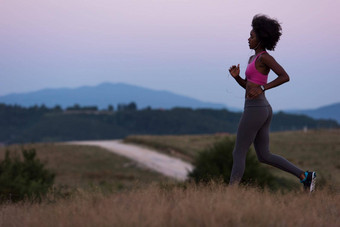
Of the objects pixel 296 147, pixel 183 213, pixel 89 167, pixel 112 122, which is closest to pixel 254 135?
pixel 183 213

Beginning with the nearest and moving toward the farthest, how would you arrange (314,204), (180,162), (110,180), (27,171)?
(314,204) < (27,171) < (110,180) < (180,162)

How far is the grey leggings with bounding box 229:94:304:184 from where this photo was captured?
6.54 metres

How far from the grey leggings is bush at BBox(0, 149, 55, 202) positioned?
9.13 meters

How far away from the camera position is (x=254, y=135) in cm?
664

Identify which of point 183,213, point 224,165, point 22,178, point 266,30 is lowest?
point 22,178

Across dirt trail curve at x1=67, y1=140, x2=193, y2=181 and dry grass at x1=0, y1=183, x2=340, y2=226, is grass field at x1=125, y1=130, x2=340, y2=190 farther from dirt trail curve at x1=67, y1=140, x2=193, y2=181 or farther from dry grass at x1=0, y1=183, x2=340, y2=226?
dry grass at x1=0, y1=183, x2=340, y2=226

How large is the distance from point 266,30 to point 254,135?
1.36 metres

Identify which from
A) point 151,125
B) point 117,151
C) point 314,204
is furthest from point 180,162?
point 151,125

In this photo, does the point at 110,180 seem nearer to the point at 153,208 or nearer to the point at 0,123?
the point at 153,208

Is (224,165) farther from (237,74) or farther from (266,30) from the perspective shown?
(266,30)

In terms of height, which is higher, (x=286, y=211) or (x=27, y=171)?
(x=286, y=211)

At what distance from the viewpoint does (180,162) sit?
3466 cm

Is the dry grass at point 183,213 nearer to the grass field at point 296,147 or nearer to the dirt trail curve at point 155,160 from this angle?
the dirt trail curve at point 155,160

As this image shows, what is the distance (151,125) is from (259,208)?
122 metres
